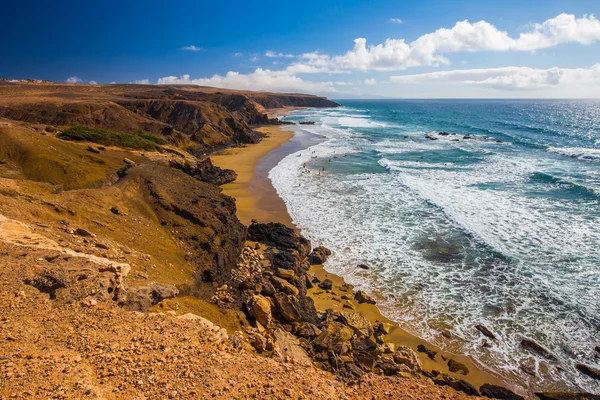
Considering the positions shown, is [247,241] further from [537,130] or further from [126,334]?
[537,130]

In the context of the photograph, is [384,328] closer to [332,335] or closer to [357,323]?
[357,323]

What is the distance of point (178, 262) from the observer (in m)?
12.6

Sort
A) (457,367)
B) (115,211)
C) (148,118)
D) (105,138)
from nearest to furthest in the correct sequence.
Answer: (457,367)
(115,211)
(105,138)
(148,118)

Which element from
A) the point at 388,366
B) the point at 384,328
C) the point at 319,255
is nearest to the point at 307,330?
the point at 388,366

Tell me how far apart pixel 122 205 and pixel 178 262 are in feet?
13.5

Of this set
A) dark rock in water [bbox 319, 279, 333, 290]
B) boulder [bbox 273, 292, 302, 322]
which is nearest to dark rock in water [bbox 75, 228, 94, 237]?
boulder [bbox 273, 292, 302, 322]

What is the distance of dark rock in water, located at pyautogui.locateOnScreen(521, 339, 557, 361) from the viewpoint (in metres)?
12.2

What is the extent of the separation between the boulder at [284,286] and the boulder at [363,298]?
3.23 m

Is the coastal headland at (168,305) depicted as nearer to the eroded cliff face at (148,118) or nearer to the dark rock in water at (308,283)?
the dark rock in water at (308,283)

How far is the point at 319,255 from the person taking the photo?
18.9 metres

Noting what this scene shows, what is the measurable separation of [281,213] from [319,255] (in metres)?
7.49

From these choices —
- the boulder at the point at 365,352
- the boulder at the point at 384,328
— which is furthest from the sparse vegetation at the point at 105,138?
the boulder at the point at 365,352

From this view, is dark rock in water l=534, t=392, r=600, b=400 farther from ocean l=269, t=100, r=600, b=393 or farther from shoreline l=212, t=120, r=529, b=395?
shoreline l=212, t=120, r=529, b=395

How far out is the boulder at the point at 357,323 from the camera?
42.2 ft
